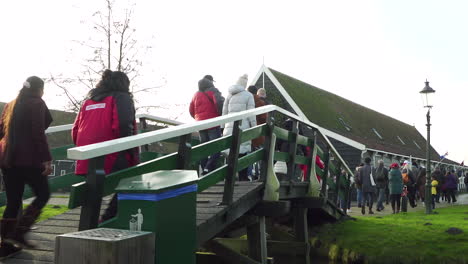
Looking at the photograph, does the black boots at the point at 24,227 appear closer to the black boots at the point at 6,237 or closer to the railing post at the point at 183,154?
the black boots at the point at 6,237

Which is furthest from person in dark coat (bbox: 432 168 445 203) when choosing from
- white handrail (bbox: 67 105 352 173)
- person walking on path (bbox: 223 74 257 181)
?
white handrail (bbox: 67 105 352 173)

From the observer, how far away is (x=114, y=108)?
3.99 metres

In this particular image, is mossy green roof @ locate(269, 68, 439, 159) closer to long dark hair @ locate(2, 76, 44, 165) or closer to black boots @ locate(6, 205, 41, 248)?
long dark hair @ locate(2, 76, 44, 165)

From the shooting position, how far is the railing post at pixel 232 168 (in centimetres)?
510

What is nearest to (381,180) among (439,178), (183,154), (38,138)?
(439,178)

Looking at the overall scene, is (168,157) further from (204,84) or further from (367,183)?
(367,183)

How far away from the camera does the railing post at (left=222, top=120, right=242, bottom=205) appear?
201 inches

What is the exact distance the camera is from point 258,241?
21.8 feet

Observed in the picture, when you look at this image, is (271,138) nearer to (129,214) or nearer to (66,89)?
(129,214)

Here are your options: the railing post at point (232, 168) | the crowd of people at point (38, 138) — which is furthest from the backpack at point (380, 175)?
the crowd of people at point (38, 138)

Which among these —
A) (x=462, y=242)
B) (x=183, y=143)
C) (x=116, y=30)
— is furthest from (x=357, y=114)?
(x=183, y=143)

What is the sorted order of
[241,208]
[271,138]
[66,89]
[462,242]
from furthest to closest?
[66,89]
[462,242]
[271,138]
[241,208]

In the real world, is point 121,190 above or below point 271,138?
below

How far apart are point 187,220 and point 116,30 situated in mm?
15791
